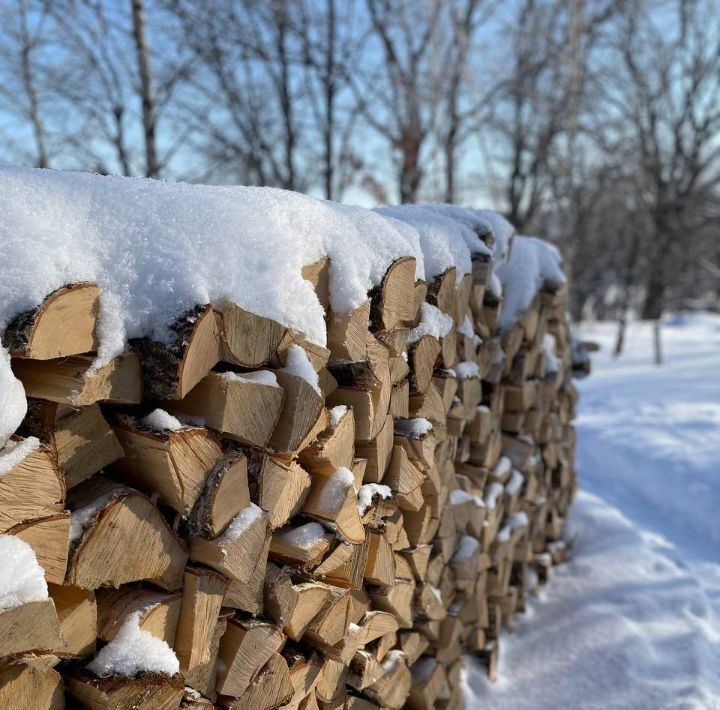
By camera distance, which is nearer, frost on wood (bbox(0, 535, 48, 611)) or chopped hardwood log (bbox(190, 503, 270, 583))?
frost on wood (bbox(0, 535, 48, 611))

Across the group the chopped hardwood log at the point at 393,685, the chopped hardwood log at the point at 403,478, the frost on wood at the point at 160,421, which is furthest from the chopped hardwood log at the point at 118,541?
the chopped hardwood log at the point at 393,685

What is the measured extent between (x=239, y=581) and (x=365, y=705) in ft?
2.82

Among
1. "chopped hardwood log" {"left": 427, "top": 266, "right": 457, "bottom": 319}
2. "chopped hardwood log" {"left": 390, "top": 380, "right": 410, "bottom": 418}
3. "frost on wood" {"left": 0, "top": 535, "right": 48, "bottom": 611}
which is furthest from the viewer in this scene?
"chopped hardwood log" {"left": 427, "top": 266, "right": 457, "bottom": 319}

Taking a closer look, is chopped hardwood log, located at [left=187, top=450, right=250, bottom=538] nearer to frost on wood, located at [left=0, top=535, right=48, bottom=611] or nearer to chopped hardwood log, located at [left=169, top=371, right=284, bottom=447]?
chopped hardwood log, located at [left=169, top=371, right=284, bottom=447]

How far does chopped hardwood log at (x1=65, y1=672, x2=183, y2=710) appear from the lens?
107cm

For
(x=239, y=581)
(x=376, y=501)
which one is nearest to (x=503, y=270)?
(x=376, y=501)

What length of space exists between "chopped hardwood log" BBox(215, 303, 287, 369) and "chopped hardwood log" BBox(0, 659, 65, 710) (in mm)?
586

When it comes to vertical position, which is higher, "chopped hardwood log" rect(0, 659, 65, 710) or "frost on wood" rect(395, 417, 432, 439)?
"frost on wood" rect(395, 417, 432, 439)

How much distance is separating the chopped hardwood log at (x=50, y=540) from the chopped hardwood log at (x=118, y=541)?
24 mm

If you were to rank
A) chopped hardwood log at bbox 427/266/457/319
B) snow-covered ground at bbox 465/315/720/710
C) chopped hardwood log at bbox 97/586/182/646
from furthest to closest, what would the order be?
snow-covered ground at bbox 465/315/720/710 < chopped hardwood log at bbox 427/266/457/319 < chopped hardwood log at bbox 97/586/182/646

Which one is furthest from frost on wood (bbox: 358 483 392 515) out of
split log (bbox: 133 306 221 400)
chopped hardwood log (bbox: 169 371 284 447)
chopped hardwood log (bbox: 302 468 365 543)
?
split log (bbox: 133 306 221 400)

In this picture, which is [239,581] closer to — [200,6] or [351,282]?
[351,282]

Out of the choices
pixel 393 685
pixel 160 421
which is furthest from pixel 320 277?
pixel 393 685

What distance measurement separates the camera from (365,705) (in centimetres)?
190
